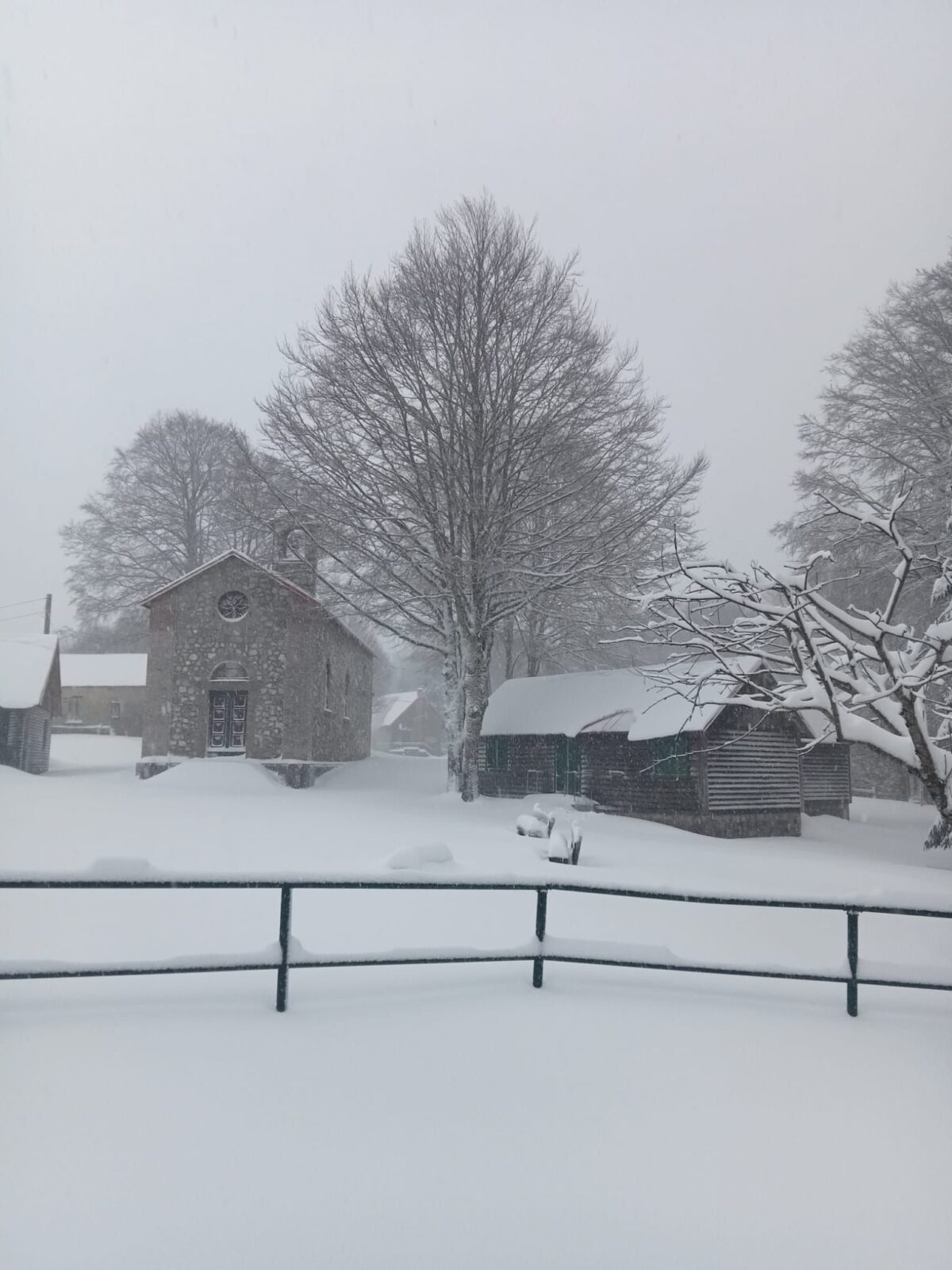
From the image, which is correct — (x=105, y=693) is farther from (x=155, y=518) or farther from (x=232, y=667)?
(x=232, y=667)

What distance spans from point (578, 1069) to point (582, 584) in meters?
14.8

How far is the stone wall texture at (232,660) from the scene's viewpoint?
65.0 feet

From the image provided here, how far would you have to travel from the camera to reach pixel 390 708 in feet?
181

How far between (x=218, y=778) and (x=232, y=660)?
3.16m

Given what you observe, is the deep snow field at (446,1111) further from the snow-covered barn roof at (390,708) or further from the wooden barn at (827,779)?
the snow-covered barn roof at (390,708)

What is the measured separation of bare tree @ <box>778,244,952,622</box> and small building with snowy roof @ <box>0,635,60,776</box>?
15647 millimetres

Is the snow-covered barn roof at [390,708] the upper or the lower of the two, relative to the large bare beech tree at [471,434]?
lower

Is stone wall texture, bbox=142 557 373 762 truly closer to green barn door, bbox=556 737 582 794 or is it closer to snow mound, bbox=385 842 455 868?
green barn door, bbox=556 737 582 794

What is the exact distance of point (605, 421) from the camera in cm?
1870

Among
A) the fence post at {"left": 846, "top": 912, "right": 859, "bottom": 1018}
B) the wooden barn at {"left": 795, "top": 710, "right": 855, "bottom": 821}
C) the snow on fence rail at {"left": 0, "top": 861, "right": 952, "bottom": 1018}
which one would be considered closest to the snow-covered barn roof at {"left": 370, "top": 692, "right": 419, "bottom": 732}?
the wooden barn at {"left": 795, "top": 710, "right": 855, "bottom": 821}

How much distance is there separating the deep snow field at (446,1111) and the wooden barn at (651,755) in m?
9.89

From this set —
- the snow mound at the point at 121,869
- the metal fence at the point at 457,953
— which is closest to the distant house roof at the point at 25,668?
the metal fence at the point at 457,953

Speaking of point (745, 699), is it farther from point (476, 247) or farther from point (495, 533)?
point (476, 247)

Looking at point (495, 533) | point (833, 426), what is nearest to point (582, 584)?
point (495, 533)
